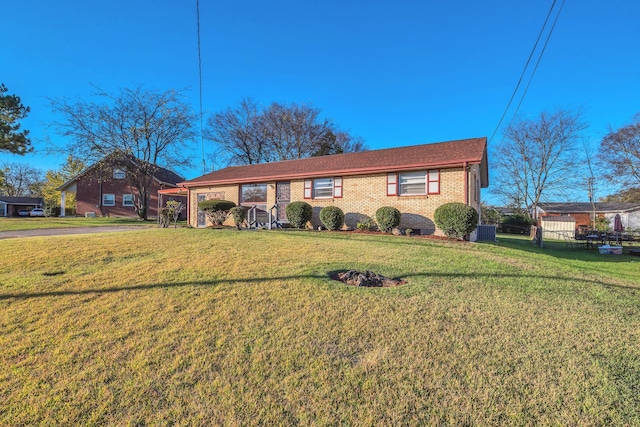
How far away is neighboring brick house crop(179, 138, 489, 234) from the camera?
41.6 ft

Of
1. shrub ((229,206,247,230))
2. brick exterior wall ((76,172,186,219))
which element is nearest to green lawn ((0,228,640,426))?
shrub ((229,206,247,230))

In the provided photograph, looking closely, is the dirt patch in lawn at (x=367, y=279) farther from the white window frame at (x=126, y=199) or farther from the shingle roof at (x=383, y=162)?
the white window frame at (x=126, y=199)

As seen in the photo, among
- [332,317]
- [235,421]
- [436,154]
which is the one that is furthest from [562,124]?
[235,421]

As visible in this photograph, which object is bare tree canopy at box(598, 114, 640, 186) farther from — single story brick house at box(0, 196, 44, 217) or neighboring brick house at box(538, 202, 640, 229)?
single story brick house at box(0, 196, 44, 217)

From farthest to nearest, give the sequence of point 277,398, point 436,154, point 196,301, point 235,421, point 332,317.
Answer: point 436,154 → point 196,301 → point 332,317 → point 277,398 → point 235,421

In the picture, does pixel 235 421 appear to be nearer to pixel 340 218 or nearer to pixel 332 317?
pixel 332 317

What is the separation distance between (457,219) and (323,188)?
22.6 feet

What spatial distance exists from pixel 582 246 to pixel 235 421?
63.4 feet

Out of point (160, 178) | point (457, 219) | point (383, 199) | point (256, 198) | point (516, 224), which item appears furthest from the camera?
point (160, 178)

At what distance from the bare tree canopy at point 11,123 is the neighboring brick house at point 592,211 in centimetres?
5182

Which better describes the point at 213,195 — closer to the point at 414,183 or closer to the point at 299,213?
the point at 299,213

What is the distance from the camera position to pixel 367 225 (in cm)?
1391

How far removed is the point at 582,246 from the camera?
15.8 metres

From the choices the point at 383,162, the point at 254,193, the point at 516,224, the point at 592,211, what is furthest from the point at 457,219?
the point at 592,211
